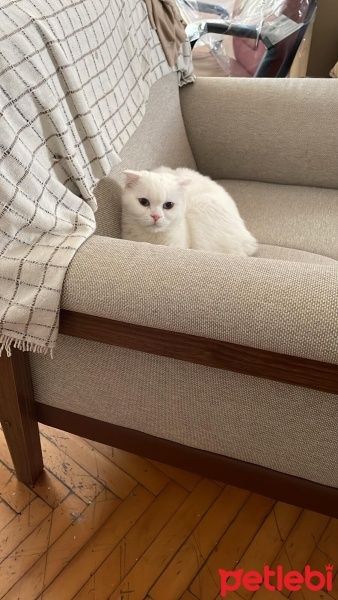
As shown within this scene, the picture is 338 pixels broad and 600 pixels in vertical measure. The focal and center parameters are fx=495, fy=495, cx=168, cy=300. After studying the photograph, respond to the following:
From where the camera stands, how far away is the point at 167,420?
974 mm

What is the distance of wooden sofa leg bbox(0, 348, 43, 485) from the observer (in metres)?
0.97

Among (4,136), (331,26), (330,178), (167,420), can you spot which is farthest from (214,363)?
(331,26)

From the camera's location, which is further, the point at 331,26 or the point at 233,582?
the point at 331,26

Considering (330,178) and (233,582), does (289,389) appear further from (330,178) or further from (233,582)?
(330,178)

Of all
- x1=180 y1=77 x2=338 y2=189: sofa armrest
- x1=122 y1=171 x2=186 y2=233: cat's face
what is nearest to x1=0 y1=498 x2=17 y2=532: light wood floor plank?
x1=122 y1=171 x2=186 y2=233: cat's face

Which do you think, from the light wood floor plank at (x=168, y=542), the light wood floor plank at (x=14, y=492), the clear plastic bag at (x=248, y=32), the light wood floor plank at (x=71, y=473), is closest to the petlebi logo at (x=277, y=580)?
the light wood floor plank at (x=168, y=542)

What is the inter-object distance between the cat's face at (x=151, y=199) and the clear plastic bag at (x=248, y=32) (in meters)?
1.18

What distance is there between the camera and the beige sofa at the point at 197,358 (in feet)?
2.36

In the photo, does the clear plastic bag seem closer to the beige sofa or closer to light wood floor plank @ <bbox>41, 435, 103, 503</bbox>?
the beige sofa

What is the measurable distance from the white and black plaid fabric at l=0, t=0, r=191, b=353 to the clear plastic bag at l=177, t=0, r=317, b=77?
1.04m

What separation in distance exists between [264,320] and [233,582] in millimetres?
682

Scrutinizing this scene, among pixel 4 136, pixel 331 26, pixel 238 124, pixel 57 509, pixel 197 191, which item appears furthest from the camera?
pixel 331 26

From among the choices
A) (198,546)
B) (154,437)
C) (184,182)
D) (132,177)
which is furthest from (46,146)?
(198,546)

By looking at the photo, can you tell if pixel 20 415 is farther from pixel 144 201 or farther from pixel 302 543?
pixel 302 543
